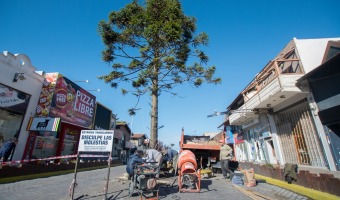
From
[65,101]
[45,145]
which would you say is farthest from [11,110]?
[65,101]

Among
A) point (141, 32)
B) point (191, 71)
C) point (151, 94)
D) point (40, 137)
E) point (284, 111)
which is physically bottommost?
point (40, 137)

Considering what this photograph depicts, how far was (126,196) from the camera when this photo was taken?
221 inches

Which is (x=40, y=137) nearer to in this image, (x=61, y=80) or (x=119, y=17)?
(x=61, y=80)

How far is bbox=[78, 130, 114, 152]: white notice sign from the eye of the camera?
18.2 ft

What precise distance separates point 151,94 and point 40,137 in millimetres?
10634

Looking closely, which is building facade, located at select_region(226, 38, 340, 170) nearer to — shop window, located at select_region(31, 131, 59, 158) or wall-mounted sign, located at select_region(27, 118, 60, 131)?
wall-mounted sign, located at select_region(27, 118, 60, 131)

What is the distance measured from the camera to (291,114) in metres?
11.0

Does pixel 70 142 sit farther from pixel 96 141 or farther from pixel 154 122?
pixel 96 141

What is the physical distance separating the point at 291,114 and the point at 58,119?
16619 millimetres

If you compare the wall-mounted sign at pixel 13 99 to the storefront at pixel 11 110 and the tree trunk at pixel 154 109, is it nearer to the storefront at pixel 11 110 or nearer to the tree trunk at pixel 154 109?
the storefront at pixel 11 110

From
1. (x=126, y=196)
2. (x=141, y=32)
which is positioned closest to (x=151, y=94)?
(x=141, y=32)

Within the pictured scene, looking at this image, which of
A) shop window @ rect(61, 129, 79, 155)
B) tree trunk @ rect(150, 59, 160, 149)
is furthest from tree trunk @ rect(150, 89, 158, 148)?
shop window @ rect(61, 129, 79, 155)

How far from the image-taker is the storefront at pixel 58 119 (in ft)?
44.3

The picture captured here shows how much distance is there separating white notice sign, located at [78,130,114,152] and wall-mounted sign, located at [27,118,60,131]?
32.7ft
